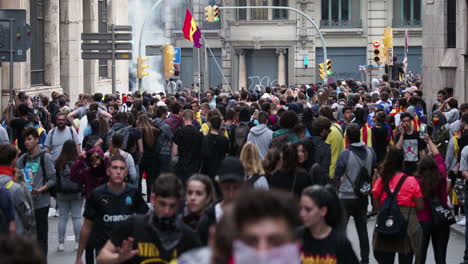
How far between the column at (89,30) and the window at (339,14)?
980 inches

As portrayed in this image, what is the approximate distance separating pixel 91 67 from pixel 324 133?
25350 mm

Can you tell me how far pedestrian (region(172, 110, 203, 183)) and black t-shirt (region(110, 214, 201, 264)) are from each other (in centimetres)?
910

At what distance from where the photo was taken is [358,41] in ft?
199

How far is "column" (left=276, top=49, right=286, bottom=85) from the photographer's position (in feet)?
198

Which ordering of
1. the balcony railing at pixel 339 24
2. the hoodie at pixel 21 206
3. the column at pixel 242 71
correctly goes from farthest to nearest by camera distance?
the column at pixel 242 71 → the balcony railing at pixel 339 24 → the hoodie at pixel 21 206

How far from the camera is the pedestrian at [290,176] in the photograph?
988cm

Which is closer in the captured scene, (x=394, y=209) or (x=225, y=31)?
(x=394, y=209)

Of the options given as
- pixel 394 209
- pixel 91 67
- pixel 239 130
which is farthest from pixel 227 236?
pixel 91 67

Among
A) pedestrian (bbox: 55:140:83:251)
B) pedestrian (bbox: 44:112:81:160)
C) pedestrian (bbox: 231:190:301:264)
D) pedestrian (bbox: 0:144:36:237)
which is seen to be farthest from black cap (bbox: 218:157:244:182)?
pedestrian (bbox: 44:112:81:160)

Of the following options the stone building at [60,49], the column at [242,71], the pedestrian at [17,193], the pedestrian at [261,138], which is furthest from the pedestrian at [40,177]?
the column at [242,71]

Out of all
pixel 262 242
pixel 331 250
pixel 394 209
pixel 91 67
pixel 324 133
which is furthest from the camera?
pixel 91 67

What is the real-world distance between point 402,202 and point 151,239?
3.74 metres

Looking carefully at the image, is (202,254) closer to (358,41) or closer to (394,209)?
(394,209)

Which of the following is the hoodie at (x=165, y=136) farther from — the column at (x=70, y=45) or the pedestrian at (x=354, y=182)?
the column at (x=70, y=45)
